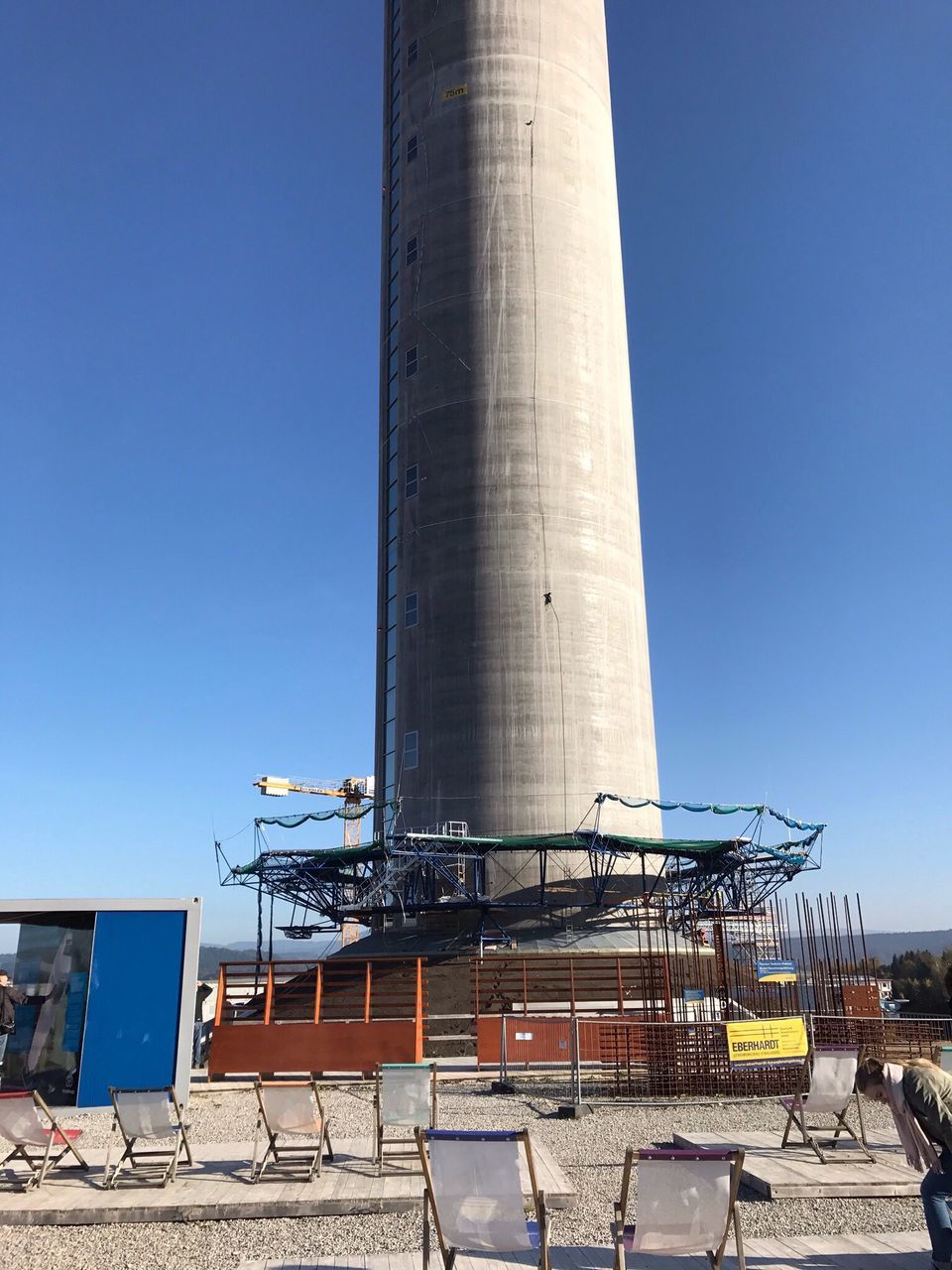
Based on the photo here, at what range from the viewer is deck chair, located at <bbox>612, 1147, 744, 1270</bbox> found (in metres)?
7.18

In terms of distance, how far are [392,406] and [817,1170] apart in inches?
1755

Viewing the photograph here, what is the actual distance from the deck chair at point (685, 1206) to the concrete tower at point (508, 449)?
110 feet

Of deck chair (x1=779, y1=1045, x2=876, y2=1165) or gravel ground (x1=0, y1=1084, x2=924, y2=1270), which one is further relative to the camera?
deck chair (x1=779, y1=1045, x2=876, y2=1165)

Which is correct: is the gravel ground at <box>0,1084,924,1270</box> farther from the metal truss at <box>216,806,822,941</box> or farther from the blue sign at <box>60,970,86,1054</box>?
the metal truss at <box>216,806,822,941</box>

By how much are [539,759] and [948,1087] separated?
112ft

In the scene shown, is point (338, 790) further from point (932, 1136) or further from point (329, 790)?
point (932, 1136)

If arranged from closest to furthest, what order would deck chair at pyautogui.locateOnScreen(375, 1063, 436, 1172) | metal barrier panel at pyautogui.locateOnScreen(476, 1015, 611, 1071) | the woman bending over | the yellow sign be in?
the woman bending over → deck chair at pyautogui.locateOnScreen(375, 1063, 436, 1172) → the yellow sign → metal barrier panel at pyautogui.locateOnScreen(476, 1015, 611, 1071)

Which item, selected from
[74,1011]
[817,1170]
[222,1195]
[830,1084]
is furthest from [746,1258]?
[74,1011]

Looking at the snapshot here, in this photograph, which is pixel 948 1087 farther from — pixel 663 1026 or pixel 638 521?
pixel 638 521

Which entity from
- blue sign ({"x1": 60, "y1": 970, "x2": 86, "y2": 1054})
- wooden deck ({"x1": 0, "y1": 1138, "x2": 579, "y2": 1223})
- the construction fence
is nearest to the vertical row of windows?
the construction fence

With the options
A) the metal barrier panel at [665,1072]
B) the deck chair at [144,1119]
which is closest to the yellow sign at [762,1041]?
the metal barrier panel at [665,1072]

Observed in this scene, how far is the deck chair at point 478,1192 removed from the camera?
7.13 metres

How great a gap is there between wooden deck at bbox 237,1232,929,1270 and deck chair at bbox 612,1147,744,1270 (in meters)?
1.01

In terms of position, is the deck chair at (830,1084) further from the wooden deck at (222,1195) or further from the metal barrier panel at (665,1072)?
the metal barrier panel at (665,1072)
